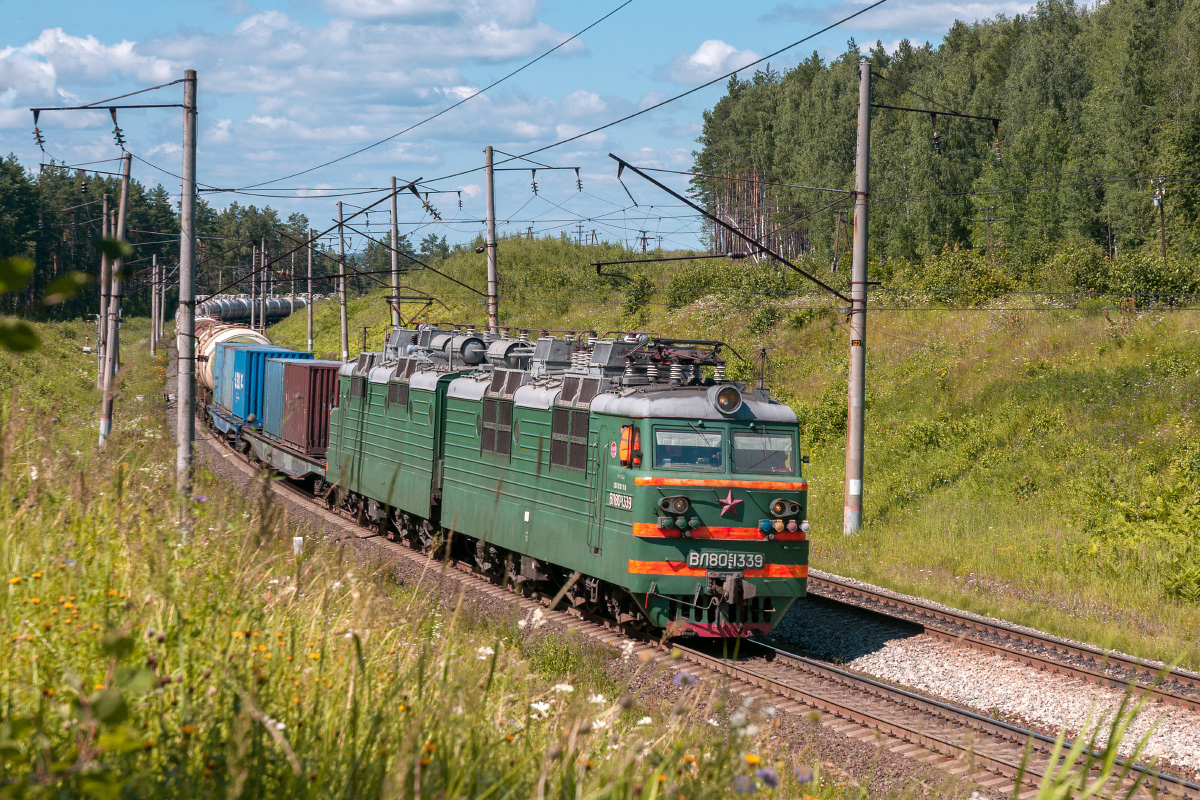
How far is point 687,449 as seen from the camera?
38.2 ft

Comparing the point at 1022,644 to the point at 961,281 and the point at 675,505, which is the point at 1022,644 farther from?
the point at 961,281

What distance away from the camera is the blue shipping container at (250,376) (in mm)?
28703

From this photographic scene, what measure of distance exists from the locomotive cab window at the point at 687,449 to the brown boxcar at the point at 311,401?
1356cm

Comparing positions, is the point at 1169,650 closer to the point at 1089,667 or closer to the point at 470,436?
the point at 1089,667

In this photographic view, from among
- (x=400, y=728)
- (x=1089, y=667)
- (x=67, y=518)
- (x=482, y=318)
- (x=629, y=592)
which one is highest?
(x=482, y=318)

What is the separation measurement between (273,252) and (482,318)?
3186 inches

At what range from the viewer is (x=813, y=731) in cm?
909

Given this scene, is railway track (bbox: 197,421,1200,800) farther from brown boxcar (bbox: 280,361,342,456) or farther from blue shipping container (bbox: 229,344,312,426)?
blue shipping container (bbox: 229,344,312,426)

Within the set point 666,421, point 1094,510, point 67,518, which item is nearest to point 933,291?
point 1094,510

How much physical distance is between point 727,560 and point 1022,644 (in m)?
4.44

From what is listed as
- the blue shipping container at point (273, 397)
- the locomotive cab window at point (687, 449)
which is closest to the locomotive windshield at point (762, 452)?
the locomotive cab window at point (687, 449)

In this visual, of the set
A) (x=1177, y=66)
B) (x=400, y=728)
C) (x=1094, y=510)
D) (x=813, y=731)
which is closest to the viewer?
(x=400, y=728)

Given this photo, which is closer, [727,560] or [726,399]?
[727,560]

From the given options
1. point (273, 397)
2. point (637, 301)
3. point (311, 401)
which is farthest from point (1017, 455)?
point (637, 301)
